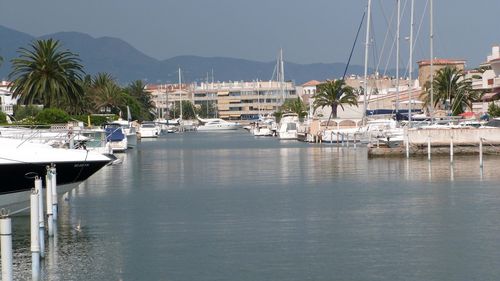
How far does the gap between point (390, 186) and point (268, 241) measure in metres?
19.4

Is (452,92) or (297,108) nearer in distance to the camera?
(452,92)

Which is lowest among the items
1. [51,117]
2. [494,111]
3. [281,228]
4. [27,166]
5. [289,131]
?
[281,228]

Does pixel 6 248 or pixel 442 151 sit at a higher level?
pixel 442 151

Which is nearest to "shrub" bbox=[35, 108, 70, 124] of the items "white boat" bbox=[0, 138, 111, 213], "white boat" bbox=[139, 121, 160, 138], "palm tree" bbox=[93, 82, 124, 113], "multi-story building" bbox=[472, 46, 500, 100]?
"multi-story building" bbox=[472, 46, 500, 100]

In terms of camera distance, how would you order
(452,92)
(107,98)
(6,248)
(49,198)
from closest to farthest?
(6,248)
(49,198)
(452,92)
(107,98)

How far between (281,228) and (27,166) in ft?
27.3

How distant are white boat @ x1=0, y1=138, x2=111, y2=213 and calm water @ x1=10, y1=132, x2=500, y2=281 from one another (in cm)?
101

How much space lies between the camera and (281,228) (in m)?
32.2

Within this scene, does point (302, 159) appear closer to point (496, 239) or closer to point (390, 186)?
point (390, 186)

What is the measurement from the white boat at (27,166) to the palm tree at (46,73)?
6232 centimetres

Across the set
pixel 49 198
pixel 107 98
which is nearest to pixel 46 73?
pixel 107 98

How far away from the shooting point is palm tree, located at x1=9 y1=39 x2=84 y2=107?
97.5 m

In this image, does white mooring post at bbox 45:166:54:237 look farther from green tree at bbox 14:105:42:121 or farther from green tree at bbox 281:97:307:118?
green tree at bbox 281:97:307:118

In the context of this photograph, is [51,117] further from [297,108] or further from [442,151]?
[297,108]
